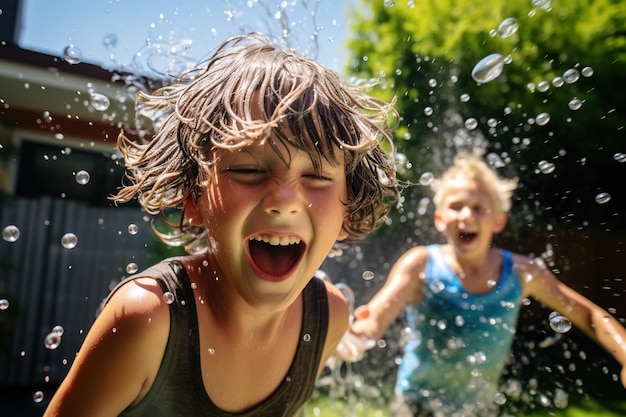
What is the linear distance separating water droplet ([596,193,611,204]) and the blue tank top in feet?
7.21

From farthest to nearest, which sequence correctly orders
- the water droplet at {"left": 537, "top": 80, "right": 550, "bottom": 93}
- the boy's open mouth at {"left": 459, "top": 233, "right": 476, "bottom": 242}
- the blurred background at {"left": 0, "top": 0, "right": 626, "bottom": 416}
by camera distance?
the water droplet at {"left": 537, "top": 80, "right": 550, "bottom": 93} → the blurred background at {"left": 0, "top": 0, "right": 626, "bottom": 416} → the boy's open mouth at {"left": 459, "top": 233, "right": 476, "bottom": 242}

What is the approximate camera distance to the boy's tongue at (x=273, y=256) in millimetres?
1272

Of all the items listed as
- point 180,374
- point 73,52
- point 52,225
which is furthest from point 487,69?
point 52,225

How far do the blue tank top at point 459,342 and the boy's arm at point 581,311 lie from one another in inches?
4.9

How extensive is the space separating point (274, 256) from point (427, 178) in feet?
8.99

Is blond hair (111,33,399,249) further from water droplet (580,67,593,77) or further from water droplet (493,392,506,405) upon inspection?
water droplet (580,67,593,77)

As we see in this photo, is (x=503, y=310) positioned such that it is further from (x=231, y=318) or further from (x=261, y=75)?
(x=261, y=75)

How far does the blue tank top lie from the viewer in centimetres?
→ 251

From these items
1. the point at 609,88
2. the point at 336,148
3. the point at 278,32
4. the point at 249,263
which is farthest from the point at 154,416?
the point at 609,88

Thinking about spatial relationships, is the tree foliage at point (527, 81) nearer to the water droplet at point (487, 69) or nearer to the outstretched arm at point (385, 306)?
the outstretched arm at point (385, 306)

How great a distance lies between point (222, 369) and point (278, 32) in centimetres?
144

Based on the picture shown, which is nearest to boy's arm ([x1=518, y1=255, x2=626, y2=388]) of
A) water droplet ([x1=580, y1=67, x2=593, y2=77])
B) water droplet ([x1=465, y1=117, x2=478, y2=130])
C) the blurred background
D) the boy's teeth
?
the blurred background

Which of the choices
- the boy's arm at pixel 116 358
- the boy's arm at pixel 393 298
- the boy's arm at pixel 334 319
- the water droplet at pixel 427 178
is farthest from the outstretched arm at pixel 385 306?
the water droplet at pixel 427 178

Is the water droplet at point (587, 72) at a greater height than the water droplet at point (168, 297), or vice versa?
the water droplet at point (587, 72)
